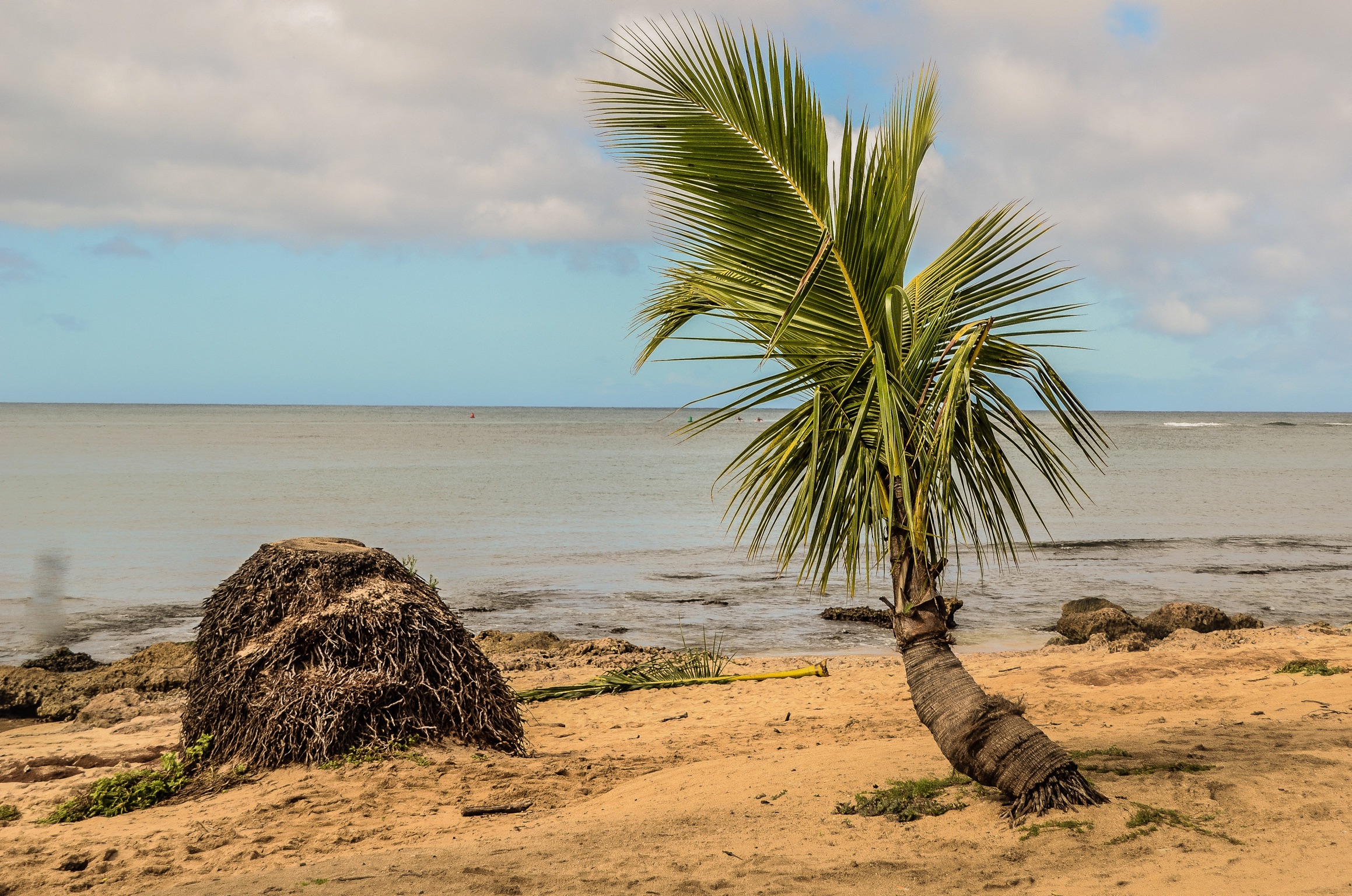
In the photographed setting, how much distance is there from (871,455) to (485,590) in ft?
38.1

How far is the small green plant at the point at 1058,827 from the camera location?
3961 millimetres

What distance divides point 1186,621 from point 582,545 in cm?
1192

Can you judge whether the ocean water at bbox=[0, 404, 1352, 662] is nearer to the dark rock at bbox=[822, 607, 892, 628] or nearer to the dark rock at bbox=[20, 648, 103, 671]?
the dark rock at bbox=[822, 607, 892, 628]

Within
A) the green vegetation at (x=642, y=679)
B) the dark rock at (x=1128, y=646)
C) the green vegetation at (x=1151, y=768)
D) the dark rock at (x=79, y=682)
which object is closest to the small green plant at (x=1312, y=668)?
the dark rock at (x=1128, y=646)

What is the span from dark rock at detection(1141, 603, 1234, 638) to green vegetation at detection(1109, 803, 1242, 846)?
24.5 ft

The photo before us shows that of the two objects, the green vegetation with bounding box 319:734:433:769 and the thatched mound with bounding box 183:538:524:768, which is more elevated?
→ the thatched mound with bounding box 183:538:524:768

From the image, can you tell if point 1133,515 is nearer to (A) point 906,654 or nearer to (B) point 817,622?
(B) point 817,622

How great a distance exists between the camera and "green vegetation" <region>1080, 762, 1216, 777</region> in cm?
460

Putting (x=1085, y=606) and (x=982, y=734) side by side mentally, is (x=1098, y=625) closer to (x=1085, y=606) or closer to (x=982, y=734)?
(x=1085, y=606)

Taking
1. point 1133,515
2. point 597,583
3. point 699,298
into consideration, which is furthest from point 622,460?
point 699,298

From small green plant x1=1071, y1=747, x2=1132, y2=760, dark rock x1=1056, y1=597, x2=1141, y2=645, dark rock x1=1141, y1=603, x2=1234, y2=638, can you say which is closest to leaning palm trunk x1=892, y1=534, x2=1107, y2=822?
small green plant x1=1071, y1=747, x2=1132, y2=760

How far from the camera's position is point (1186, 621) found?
10.9 metres

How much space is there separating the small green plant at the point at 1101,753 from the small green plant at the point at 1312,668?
10.3 ft

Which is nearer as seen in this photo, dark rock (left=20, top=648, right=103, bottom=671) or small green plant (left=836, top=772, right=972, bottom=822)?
small green plant (left=836, top=772, right=972, bottom=822)
